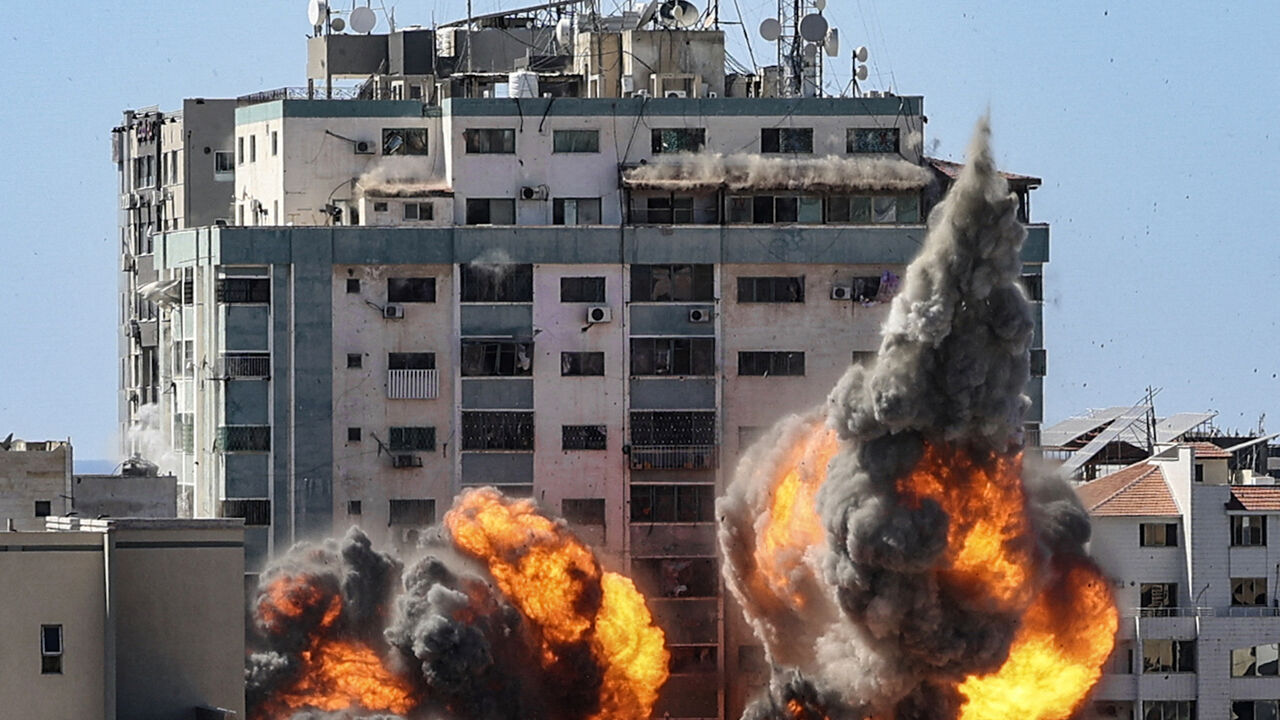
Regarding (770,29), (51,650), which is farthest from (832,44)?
(51,650)

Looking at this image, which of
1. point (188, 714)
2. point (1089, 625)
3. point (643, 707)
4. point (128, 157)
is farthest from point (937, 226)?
point (128, 157)

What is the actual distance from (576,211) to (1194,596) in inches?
1007

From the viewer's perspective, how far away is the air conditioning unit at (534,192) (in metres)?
127

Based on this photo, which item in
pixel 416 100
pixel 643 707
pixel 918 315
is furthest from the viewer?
pixel 416 100

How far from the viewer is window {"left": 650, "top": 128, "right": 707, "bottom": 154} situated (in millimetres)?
127625

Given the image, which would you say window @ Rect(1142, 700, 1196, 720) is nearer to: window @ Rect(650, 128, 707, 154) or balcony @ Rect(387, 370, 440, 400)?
window @ Rect(650, 128, 707, 154)

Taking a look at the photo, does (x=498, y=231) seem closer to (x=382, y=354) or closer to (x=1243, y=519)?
(x=382, y=354)

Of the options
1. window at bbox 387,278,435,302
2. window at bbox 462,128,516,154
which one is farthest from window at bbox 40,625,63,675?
window at bbox 462,128,516,154

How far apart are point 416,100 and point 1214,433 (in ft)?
134

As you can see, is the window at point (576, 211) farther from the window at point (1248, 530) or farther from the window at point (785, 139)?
the window at point (1248, 530)

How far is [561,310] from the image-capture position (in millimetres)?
125875

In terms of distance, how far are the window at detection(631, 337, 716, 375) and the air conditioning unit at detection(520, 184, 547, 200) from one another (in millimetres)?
6122

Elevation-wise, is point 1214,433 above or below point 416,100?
below

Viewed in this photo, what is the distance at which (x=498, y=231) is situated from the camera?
12575 cm
